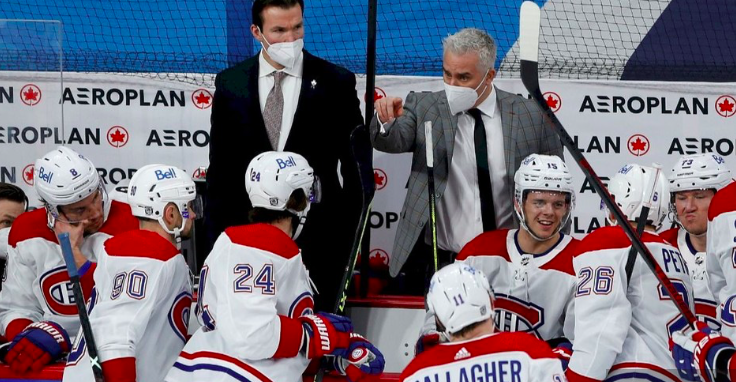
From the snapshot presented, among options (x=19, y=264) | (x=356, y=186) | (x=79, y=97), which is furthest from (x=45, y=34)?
(x=356, y=186)

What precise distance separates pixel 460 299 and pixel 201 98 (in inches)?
84.6

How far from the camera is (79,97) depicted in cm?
409

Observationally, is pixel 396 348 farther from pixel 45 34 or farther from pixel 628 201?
pixel 45 34

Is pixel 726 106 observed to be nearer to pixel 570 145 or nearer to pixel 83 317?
pixel 570 145

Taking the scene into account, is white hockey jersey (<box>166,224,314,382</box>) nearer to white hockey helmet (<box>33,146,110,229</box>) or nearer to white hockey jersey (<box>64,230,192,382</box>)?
white hockey jersey (<box>64,230,192,382</box>)

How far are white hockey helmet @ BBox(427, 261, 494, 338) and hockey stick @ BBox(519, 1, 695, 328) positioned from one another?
537 mm

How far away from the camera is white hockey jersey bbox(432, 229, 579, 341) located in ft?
9.57

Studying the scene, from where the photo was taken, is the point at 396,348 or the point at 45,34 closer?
the point at 396,348

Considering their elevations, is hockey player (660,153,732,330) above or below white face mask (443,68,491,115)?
below

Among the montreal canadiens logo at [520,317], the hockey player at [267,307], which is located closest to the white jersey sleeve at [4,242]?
the hockey player at [267,307]

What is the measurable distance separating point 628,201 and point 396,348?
953 millimetres

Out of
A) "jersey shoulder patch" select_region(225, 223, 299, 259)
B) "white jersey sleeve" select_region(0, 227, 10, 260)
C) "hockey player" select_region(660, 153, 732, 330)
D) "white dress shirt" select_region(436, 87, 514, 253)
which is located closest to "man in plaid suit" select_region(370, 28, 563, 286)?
"white dress shirt" select_region(436, 87, 514, 253)

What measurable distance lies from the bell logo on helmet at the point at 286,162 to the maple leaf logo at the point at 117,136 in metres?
1.48

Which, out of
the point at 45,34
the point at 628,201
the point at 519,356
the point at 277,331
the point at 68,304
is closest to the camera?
the point at 519,356
